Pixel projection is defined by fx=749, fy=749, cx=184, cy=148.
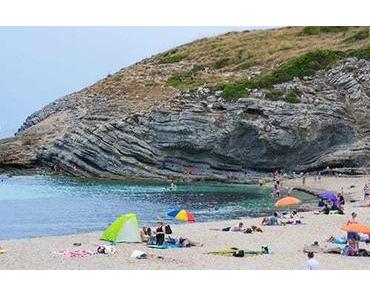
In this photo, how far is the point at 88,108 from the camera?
83.6 metres

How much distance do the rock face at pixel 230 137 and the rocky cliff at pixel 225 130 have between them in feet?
0.31

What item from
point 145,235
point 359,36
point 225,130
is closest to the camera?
point 145,235

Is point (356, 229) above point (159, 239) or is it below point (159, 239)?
above

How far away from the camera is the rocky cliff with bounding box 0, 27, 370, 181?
6944cm

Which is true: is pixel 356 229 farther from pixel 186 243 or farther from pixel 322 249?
pixel 186 243

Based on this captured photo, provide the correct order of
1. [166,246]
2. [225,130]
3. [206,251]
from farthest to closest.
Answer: [225,130] < [166,246] < [206,251]

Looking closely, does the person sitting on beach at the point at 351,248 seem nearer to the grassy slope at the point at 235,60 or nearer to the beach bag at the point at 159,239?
the beach bag at the point at 159,239

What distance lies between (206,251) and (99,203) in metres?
25.1

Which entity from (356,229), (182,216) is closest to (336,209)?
(182,216)

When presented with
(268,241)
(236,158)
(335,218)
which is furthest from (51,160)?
(268,241)

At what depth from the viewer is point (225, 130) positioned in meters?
69.8

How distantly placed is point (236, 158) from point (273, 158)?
354 cm

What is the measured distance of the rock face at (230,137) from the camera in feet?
227

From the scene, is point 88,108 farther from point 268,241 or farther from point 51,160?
point 268,241
